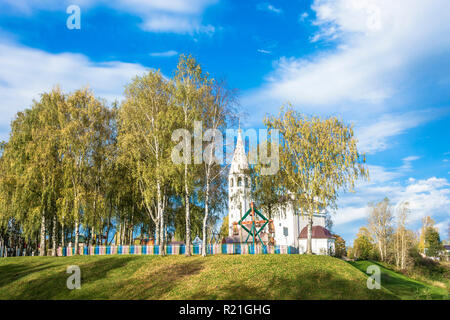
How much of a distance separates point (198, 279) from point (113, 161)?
63.8ft

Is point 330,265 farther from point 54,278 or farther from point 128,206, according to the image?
point 128,206

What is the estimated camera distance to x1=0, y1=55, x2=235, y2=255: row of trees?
31.2 meters

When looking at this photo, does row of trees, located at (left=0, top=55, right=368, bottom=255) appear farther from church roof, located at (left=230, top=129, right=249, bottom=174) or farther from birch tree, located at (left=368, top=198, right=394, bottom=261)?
birch tree, located at (left=368, top=198, right=394, bottom=261)

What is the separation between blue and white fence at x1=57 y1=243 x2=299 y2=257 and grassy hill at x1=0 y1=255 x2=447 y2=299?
5514 millimetres

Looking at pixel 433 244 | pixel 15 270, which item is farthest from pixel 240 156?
pixel 433 244

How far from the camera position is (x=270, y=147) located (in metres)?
33.5

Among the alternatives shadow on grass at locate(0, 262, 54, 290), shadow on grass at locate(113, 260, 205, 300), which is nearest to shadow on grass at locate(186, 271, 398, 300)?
shadow on grass at locate(113, 260, 205, 300)

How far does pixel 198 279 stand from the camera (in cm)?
2203

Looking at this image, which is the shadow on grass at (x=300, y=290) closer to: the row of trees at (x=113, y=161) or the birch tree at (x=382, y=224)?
the row of trees at (x=113, y=161)

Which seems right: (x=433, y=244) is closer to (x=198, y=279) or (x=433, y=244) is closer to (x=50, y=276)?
(x=198, y=279)

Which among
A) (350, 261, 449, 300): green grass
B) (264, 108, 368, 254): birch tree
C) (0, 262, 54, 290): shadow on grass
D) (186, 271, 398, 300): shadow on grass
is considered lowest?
(350, 261, 449, 300): green grass

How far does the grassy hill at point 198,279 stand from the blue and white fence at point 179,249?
5.51m
